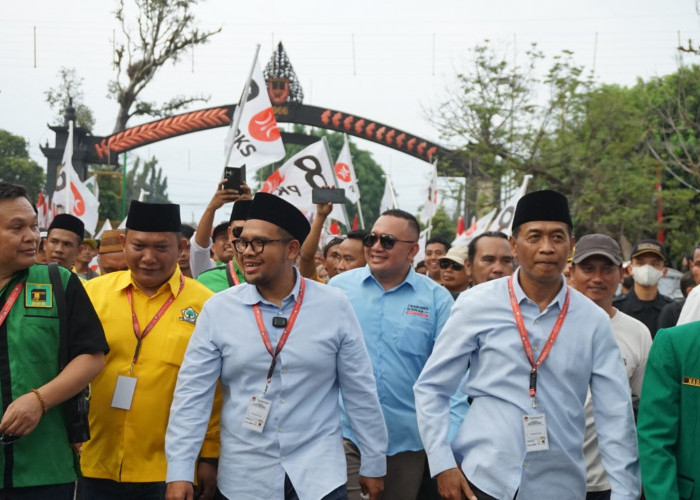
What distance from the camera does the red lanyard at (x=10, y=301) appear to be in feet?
13.5

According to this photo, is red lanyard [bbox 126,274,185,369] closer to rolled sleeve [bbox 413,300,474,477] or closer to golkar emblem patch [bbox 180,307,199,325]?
golkar emblem patch [bbox 180,307,199,325]

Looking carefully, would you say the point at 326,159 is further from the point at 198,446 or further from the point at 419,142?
the point at 419,142

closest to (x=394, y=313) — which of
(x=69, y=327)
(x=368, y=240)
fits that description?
(x=368, y=240)

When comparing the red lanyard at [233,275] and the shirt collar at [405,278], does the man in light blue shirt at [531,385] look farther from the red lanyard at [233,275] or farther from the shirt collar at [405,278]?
the red lanyard at [233,275]

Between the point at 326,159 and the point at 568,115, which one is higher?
the point at 568,115

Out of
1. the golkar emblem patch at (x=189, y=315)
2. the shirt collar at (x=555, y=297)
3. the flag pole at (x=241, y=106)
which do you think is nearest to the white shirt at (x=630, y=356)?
the shirt collar at (x=555, y=297)

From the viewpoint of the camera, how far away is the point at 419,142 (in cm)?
3822

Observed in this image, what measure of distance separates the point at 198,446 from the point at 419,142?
34535mm

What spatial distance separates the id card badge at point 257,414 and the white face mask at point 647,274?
586 centimetres

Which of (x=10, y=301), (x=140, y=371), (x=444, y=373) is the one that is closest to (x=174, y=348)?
(x=140, y=371)

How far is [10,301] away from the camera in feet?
13.6

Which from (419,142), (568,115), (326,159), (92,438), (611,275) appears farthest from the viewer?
(419,142)

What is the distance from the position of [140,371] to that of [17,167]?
59727 millimetres

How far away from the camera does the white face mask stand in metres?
9.16
